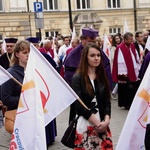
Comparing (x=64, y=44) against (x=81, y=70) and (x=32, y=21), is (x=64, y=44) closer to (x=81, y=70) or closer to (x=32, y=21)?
(x=81, y=70)

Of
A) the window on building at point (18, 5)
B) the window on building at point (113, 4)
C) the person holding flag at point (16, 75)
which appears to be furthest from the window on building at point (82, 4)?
the person holding flag at point (16, 75)

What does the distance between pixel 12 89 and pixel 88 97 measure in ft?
4.68

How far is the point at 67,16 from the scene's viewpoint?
31250mm

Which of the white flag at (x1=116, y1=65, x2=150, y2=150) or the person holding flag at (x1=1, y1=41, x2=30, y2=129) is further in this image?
the person holding flag at (x1=1, y1=41, x2=30, y2=129)

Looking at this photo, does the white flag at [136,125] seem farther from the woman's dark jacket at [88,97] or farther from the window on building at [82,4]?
the window on building at [82,4]

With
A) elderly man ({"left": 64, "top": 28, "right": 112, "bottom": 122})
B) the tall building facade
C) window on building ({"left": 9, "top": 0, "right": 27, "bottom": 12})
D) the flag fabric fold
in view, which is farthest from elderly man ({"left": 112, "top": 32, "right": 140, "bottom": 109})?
window on building ({"left": 9, "top": 0, "right": 27, "bottom": 12})

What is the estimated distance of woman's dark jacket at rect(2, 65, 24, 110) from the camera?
17.6ft

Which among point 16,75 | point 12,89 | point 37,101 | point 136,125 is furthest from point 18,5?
point 136,125

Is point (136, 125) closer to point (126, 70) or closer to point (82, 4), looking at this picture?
point (126, 70)

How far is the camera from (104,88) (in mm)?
4457

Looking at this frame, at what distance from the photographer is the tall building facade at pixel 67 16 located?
2960 cm

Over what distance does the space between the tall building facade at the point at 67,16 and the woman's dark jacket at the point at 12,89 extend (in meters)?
22.1

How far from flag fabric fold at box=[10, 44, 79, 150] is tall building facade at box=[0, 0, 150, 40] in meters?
23.5

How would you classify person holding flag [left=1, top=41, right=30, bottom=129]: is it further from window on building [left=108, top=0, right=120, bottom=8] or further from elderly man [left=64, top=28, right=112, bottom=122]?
window on building [left=108, top=0, right=120, bottom=8]
